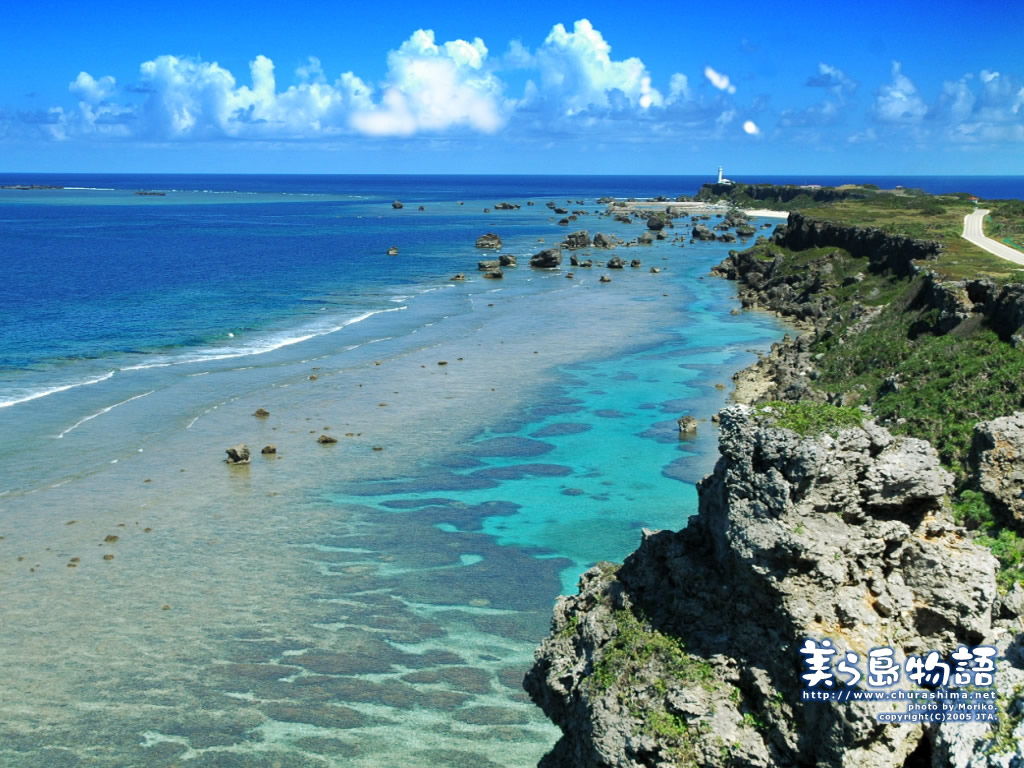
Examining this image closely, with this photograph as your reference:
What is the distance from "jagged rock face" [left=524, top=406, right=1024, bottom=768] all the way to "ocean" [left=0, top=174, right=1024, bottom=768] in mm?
9031

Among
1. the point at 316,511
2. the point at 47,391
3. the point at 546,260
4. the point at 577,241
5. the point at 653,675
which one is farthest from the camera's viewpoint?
the point at 577,241

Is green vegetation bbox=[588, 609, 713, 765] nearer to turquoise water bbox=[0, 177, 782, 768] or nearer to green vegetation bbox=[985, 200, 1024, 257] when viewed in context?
turquoise water bbox=[0, 177, 782, 768]

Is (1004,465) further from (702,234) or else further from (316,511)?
(702,234)

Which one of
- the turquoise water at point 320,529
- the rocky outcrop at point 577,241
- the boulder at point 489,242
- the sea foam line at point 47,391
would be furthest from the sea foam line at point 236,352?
the rocky outcrop at point 577,241

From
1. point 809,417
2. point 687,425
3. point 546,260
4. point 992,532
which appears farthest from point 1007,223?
point 809,417

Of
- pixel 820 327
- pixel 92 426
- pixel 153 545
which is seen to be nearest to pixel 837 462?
pixel 153 545

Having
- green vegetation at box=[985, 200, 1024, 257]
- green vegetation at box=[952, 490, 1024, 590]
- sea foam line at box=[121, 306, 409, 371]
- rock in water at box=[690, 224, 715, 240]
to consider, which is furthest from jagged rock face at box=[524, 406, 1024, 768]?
rock in water at box=[690, 224, 715, 240]

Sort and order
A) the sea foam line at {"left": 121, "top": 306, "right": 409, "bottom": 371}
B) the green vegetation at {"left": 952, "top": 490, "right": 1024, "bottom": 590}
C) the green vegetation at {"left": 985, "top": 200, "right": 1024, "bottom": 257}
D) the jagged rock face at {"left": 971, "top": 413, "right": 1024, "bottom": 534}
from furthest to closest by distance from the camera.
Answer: the green vegetation at {"left": 985, "top": 200, "right": 1024, "bottom": 257} → the sea foam line at {"left": 121, "top": 306, "right": 409, "bottom": 371} → the jagged rock face at {"left": 971, "top": 413, "right": 1024, "bottom": 534} → the green vegetation at {"left": 952, "top": 490, "right": 1024, "bottom": 590}

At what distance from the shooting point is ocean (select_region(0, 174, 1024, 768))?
2475cm

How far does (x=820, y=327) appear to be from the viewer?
77.4m

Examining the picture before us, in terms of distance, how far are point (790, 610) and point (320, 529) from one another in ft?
86.2

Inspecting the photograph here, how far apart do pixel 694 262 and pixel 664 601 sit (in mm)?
131041

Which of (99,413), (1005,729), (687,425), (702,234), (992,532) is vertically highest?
(702,234)

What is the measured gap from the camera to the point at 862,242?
3762 inches
